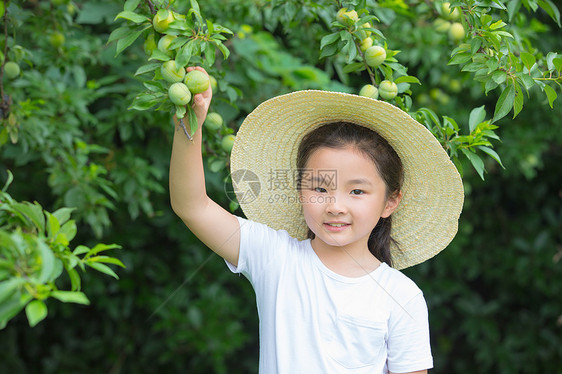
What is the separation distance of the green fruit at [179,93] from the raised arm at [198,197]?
39 millimetres

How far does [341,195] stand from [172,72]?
1.28 feet

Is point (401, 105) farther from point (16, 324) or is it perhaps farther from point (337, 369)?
point (16, 324)

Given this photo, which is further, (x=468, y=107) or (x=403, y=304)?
(x=468, y=107)

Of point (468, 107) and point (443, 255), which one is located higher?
point (468, 107)

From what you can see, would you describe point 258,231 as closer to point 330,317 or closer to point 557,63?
point 330,317

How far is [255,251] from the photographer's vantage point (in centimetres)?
120

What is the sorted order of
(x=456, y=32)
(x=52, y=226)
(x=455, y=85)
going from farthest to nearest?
(x=455, y=85)
(x=456, y=32)
(x=52, y=226)

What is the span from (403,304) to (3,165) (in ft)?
5.20

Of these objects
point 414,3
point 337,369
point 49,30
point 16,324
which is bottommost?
point 16,324

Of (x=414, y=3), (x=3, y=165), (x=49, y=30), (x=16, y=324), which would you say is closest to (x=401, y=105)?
(x=414, y=3)

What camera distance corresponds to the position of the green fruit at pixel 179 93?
3.30 feet

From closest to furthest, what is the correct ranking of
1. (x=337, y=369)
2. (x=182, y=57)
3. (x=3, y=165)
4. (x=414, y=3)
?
(x=182, y=57) < (x=337, y=369) < (x=414, y=3) < (x=3, y=165)

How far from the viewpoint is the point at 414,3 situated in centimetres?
173

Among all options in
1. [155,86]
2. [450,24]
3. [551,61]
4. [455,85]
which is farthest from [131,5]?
[455,85]
